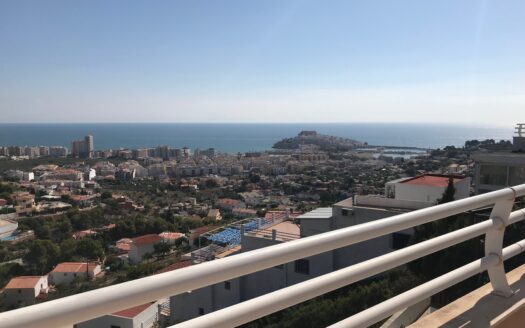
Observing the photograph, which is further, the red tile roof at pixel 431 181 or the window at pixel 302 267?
the red tile roof at pixel 431 181

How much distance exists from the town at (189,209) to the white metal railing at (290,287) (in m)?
0.51

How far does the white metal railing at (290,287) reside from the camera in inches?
29.1

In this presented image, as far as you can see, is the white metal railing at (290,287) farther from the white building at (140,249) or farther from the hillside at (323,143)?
the hillside at (323,143)

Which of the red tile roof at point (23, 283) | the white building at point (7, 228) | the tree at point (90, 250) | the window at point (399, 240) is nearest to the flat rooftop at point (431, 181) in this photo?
the window at point (399, 240)

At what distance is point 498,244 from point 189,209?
163 ft

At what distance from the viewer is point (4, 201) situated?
49469 millimetres

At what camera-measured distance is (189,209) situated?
50.5 metres

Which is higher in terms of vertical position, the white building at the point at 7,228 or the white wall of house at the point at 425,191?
the white wall of house at the point at 425,191

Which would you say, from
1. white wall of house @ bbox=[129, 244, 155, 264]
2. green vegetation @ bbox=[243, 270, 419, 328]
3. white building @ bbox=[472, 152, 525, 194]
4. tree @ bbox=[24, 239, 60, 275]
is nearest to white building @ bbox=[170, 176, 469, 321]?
white building @ bbox=[472, 152, 525, 194]

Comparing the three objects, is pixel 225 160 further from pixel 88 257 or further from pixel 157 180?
pixel 88 257

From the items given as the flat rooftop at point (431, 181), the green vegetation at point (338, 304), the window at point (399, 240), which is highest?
the green vegetation at point (338, 304)

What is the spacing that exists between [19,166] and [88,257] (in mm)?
73170

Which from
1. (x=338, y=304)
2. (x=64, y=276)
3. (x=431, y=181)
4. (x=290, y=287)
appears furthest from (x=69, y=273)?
(x=290, y=287)

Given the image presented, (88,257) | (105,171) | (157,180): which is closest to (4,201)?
(88,257)
